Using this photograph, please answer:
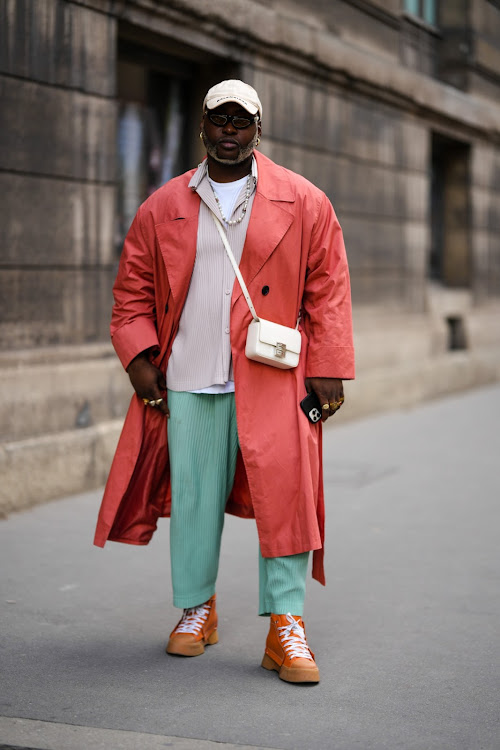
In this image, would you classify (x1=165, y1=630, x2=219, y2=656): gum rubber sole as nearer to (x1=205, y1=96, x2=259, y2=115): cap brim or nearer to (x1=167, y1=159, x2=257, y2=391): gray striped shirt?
(x1=167, y1=159, x2=257, y2=391): gray striped shirt

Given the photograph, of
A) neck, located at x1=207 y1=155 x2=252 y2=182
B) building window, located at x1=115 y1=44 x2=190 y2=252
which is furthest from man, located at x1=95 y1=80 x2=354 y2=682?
building window, located at x1=115 y1=44 x2=190 y2=252

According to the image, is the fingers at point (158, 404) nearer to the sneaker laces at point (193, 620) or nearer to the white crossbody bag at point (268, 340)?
the white crossbody bag at point (268, 340)

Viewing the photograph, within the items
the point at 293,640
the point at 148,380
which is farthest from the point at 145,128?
the point at 293,640

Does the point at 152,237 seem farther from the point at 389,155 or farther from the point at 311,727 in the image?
the point at 389,155

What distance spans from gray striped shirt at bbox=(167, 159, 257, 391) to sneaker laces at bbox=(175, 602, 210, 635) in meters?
0.82

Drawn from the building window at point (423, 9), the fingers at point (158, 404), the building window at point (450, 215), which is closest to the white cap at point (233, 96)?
the fingers at point (158, 404)

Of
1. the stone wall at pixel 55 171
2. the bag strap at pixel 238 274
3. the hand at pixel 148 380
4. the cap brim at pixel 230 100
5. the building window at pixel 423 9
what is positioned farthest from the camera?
the building window at pixel 423 9

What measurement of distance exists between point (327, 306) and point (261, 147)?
563cm

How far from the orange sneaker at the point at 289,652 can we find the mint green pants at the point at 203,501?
0.14 feet

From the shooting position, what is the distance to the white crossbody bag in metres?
3.68

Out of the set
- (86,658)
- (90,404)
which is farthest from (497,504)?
(86,658)

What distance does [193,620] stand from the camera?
4.00 m

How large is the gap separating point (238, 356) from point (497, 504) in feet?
11.6

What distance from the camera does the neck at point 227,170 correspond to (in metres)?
3.80
